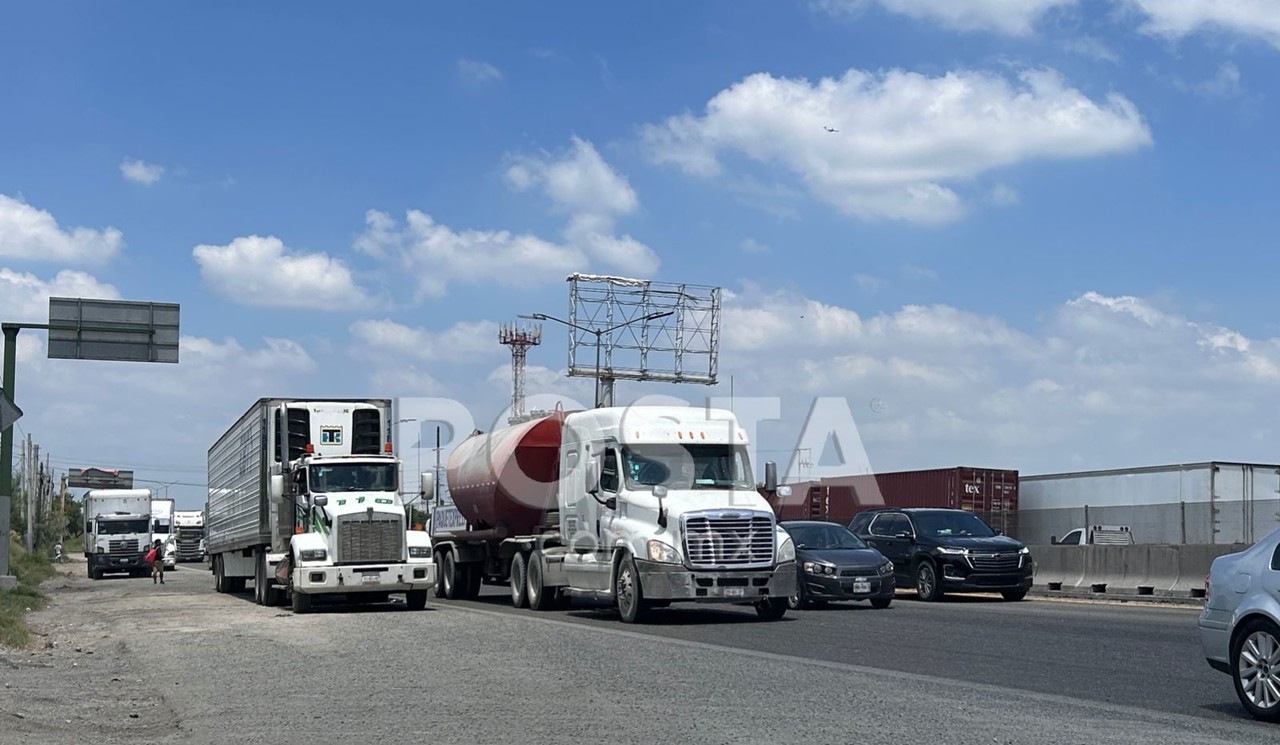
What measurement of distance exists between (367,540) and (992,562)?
449 inches

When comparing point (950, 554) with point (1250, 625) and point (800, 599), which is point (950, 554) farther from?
point (1250, 625)

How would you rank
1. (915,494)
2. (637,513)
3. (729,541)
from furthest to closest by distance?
(915,494) → (637,513) → (729,541)

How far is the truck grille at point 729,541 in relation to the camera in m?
19.4

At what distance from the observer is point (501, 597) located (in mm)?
29281

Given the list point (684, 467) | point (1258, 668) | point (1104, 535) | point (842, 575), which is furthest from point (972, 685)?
point (1104, 535)

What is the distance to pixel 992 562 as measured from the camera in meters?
25.9

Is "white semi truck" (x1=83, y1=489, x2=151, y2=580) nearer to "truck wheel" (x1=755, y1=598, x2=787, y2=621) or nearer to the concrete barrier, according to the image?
the concrete barrier

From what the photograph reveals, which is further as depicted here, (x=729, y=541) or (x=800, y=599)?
(x=800, y=599)

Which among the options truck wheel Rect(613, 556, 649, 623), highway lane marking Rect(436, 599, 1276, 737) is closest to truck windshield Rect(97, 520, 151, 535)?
truck wheel Rect(613, 556, 649, 623)

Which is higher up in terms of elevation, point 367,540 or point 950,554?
point 367,540

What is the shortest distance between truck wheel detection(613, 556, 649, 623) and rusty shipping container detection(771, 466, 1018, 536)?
13772mm

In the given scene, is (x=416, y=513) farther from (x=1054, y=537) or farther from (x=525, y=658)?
(x=1054, y=537)

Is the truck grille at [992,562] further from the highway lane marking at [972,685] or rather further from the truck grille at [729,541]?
the highway lane marking at [972,685]

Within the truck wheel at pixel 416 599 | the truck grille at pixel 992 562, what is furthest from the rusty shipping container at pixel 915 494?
the truck wheel at pixel 416 599
